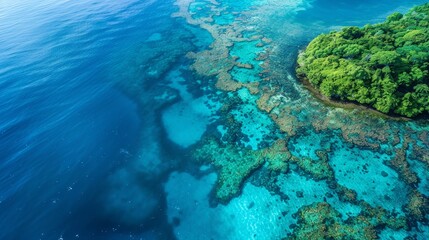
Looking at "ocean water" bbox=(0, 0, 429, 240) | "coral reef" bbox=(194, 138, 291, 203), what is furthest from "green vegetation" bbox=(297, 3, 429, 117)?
"coral reef" bbox=(194, 138, 291, 203)

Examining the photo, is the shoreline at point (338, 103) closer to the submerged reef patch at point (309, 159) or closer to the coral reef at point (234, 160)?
the submerged reef patch at point (309, 159)

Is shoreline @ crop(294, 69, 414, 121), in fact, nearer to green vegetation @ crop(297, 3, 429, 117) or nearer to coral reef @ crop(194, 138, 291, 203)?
green vegetation @ crop(297, 3, 429, 117)

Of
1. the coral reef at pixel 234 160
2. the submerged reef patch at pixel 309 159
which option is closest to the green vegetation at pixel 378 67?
the submerged reef patch at pixel 309 159

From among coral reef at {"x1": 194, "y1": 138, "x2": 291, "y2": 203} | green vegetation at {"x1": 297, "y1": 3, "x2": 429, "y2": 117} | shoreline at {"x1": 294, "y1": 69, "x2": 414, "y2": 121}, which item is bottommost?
coral reef at {"x1": 194, "y1": 138, "x2": 291, "y2": 203}

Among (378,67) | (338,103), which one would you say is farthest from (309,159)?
(378,67)

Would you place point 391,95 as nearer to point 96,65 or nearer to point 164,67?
point 164,67
